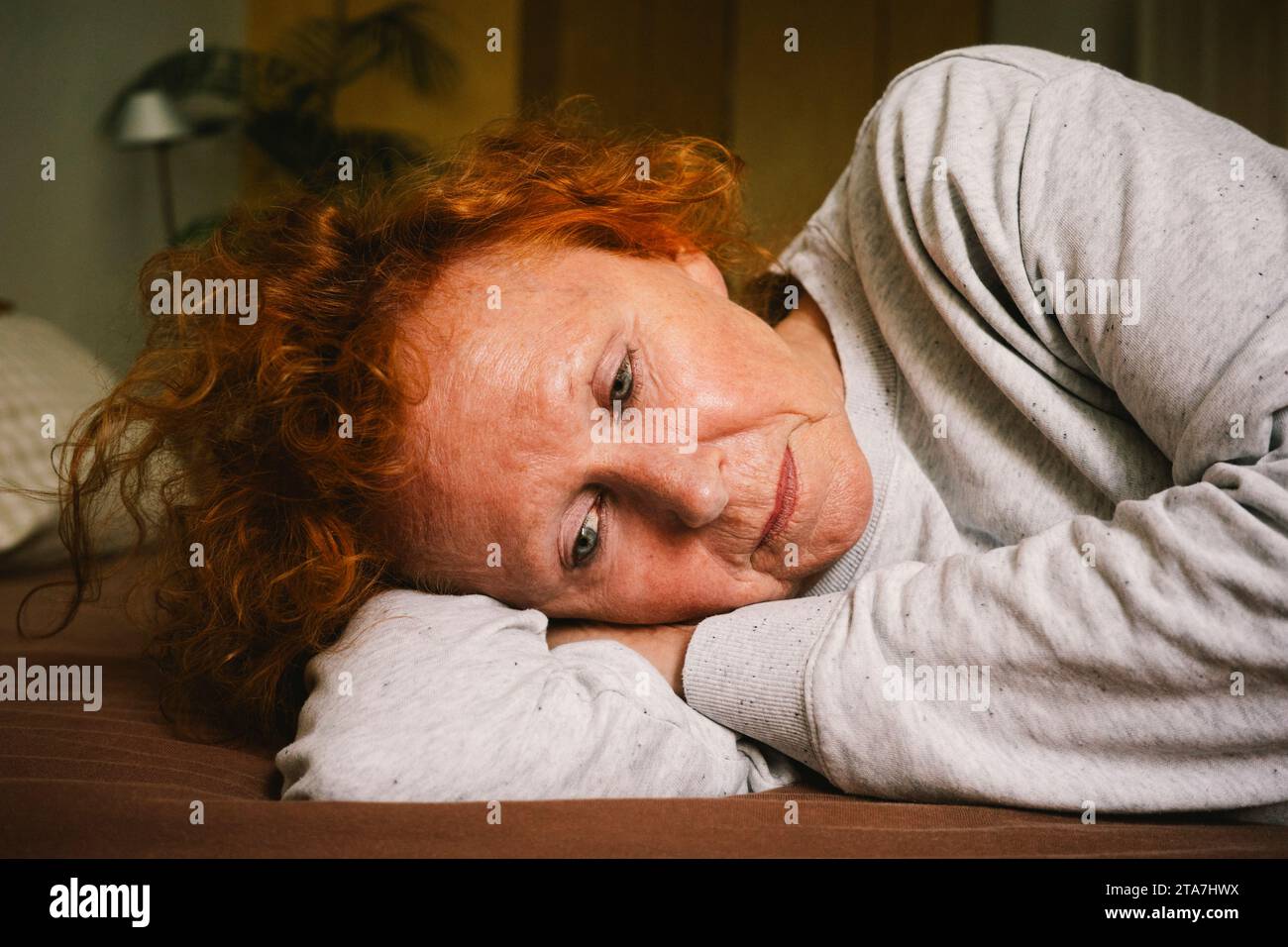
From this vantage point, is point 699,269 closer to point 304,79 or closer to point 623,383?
point 623,383

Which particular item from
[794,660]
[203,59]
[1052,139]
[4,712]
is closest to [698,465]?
[794,660]

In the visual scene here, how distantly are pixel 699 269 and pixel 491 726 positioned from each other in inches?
24.7

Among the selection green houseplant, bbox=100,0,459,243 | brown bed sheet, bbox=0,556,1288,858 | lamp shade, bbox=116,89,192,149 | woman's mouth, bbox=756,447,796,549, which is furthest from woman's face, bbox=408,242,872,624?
lamp shade, bbox=116,89,192,149

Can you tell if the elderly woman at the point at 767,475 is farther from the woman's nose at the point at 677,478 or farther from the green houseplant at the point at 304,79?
the green houseplant at the point at 304,79

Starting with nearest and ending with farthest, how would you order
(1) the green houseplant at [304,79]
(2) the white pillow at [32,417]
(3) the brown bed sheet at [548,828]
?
(3) the brown bed sheet at [548,828] → (2) the white pillow at [32,417] → (1) the green houseplant at [304,79]

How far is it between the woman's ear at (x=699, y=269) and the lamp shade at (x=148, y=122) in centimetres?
231

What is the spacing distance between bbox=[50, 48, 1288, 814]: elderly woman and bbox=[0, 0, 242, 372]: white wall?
137cm

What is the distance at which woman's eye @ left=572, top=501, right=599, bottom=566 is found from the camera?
964 millimetres

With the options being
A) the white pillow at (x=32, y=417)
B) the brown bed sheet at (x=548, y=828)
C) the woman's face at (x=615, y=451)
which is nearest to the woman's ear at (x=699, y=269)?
the woman's face at (x=615, y=451)

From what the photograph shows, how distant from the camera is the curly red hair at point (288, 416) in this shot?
0.98 m

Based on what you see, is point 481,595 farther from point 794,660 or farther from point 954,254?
point 954,254

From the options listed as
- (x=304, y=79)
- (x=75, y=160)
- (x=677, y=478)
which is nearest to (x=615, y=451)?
(x=677, y=478)

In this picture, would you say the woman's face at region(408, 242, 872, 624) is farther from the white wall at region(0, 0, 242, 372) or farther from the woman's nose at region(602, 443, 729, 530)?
the white wall at region(0, 0, 242, 372)

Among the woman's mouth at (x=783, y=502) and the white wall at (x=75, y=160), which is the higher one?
the white wall at (x=75, y=160)
